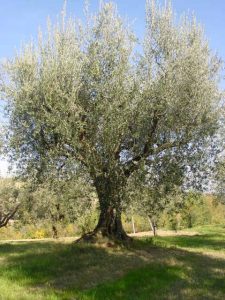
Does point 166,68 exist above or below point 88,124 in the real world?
above

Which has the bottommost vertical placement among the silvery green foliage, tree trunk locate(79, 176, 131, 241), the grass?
the grass

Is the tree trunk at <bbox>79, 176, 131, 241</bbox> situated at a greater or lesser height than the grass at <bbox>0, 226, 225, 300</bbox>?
greater

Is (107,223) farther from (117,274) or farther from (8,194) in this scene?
(8,194)

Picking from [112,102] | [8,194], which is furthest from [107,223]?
[8,194]

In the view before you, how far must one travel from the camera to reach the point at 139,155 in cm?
2084

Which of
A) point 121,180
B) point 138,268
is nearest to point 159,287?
point 138,268

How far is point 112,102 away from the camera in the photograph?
18.8 m

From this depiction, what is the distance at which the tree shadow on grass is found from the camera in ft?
41.0

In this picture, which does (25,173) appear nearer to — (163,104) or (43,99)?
(43,99)

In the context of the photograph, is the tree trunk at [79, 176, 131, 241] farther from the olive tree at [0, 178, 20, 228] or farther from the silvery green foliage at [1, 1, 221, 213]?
the olive tree at [0, 178, 20, 228]

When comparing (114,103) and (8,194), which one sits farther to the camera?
(8,194)

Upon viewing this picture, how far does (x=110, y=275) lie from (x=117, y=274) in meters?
0.31

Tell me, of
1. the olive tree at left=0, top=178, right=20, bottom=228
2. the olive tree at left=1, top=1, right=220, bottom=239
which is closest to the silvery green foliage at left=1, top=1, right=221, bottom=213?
the olive tree at left=1, top=1, right=220, bottom=239

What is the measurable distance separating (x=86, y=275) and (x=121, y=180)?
5.88m
